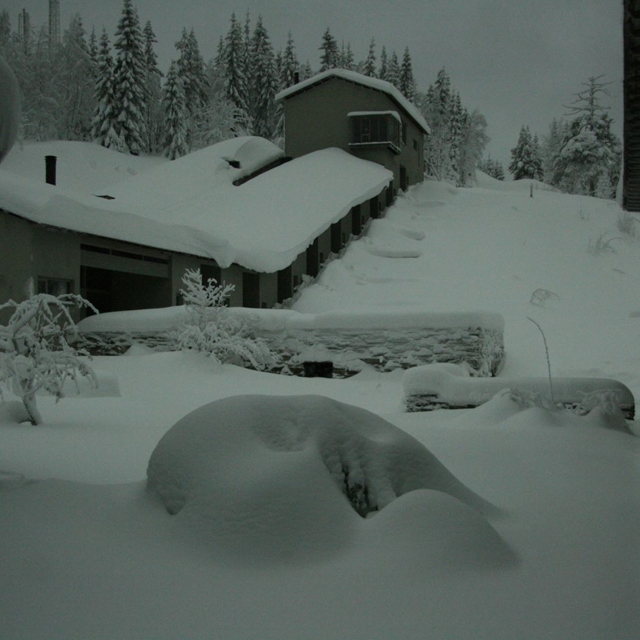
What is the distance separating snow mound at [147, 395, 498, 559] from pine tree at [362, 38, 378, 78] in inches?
1740

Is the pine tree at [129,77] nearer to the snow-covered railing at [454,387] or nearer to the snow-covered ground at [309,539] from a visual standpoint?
the snow-covered railing at [454,387]

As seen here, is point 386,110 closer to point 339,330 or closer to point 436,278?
point 436,278

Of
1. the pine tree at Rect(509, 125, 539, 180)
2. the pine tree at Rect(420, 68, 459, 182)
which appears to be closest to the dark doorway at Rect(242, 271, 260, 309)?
the pine tree at Rect(420, 68, 459, 182)

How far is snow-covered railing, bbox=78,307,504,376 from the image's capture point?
12.0m

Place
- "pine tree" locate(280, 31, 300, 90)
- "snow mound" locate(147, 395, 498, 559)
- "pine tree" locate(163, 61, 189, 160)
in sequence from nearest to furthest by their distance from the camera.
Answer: "snow mound" locate(147, 395, 498, 559) < "pine tree" locate(163, 61, 189, 160) < "pine tree" locate(280, 31, 300, 90)

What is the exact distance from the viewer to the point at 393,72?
43031 mm

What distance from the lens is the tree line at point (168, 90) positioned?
3328 cm

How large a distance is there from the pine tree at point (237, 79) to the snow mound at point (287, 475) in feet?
115

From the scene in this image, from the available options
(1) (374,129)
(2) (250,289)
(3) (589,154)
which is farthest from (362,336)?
(3) (589,154)

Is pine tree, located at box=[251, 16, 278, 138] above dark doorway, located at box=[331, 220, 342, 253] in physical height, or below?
above

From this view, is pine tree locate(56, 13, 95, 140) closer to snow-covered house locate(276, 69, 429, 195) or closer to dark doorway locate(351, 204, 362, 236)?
snow-covered house locate(276, 69, 429, 195)

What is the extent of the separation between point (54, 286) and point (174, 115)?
2595cm

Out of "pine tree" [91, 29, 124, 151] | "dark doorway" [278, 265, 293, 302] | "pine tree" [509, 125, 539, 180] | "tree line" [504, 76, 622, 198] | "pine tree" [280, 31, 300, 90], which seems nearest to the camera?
"dark doorway" [278, 265, 293, 302]

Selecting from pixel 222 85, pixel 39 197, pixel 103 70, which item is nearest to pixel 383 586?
pixel 39 197
